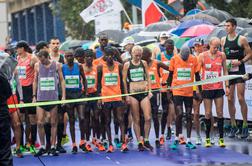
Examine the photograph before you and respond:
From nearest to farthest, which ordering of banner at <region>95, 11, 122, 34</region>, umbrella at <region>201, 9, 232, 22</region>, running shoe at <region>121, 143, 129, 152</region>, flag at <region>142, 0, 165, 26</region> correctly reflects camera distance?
running shoe at <region>121, 143, 129, 152</region>, umbrella at <region>201, 9, 232, 22</region>, flag at <region>142, 0, 165, 26</region>, banner at <region>95, 11, 122, 34</region>

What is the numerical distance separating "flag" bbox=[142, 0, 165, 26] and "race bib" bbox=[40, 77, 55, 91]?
16.4 m

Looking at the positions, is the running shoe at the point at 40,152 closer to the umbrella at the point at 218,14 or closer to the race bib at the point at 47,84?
the race bib at the point at 47,84

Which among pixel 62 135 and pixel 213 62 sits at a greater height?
pixel 213 62

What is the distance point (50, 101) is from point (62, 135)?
1129 millimetres

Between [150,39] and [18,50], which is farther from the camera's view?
[150,39]

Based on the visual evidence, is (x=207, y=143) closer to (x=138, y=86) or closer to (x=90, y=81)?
(x=138, y=86)

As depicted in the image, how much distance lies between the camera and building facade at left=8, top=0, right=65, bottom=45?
78.6 meters

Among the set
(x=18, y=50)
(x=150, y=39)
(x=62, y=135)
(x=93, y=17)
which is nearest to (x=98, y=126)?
(x=62, y=135)

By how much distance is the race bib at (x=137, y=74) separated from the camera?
18031 millimetres

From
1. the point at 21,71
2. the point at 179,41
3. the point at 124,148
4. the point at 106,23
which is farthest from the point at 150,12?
the point at 124,148

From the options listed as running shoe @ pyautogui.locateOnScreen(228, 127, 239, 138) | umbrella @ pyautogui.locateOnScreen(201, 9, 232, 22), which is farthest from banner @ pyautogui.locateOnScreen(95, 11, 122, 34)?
running shoe @ pyautogui.locateOnScreen(228, 127, 239, 138)

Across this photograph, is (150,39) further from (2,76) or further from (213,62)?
(2,76)

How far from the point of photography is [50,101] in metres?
17.5

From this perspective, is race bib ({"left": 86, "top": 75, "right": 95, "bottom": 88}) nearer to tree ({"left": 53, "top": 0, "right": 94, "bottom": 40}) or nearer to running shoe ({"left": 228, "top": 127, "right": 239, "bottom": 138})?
running shoe ({"left": 228, "top": 127, "right": 239, "bottom": 138})
